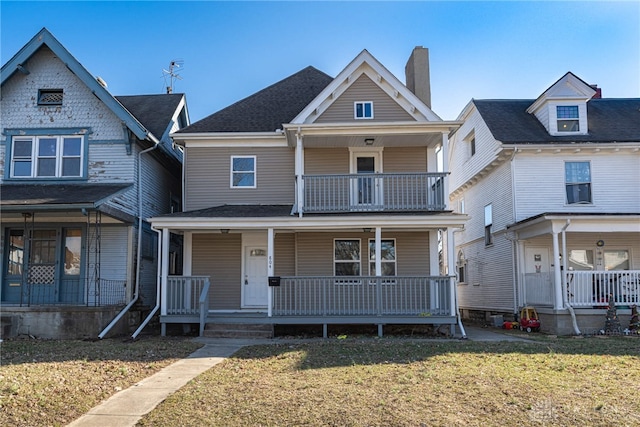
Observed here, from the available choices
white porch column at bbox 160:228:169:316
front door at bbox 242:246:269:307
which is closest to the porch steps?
white porch column at bbox 160:228:169:316

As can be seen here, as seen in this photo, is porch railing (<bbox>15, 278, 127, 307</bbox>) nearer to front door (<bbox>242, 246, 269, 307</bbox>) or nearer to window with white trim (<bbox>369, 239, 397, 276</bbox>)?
front door (<bbox>242, 246, 269, 307</bbox>)

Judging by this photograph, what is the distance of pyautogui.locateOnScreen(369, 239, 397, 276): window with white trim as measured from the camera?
611 inches

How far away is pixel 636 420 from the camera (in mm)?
5883

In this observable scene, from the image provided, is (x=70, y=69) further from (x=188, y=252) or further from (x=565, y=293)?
(x=565, y=293)

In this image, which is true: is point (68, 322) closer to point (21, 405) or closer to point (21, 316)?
point (21, 316)

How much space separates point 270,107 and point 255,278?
5825 millimetres

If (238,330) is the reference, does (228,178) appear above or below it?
above

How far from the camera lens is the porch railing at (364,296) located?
1346 cm

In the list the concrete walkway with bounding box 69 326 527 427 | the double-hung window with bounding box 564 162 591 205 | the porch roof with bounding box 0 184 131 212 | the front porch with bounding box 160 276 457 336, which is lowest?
the concrete walkway with bounding box 69 326 527 427

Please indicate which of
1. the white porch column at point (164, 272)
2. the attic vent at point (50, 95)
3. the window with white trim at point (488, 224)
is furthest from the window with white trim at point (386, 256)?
the attic vent at point (50, 95)

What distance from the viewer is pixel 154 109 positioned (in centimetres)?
1920

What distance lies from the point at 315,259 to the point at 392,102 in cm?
521

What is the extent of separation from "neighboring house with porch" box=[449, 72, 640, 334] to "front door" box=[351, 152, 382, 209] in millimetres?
4418

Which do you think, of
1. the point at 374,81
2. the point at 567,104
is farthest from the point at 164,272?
the point at 567,104
